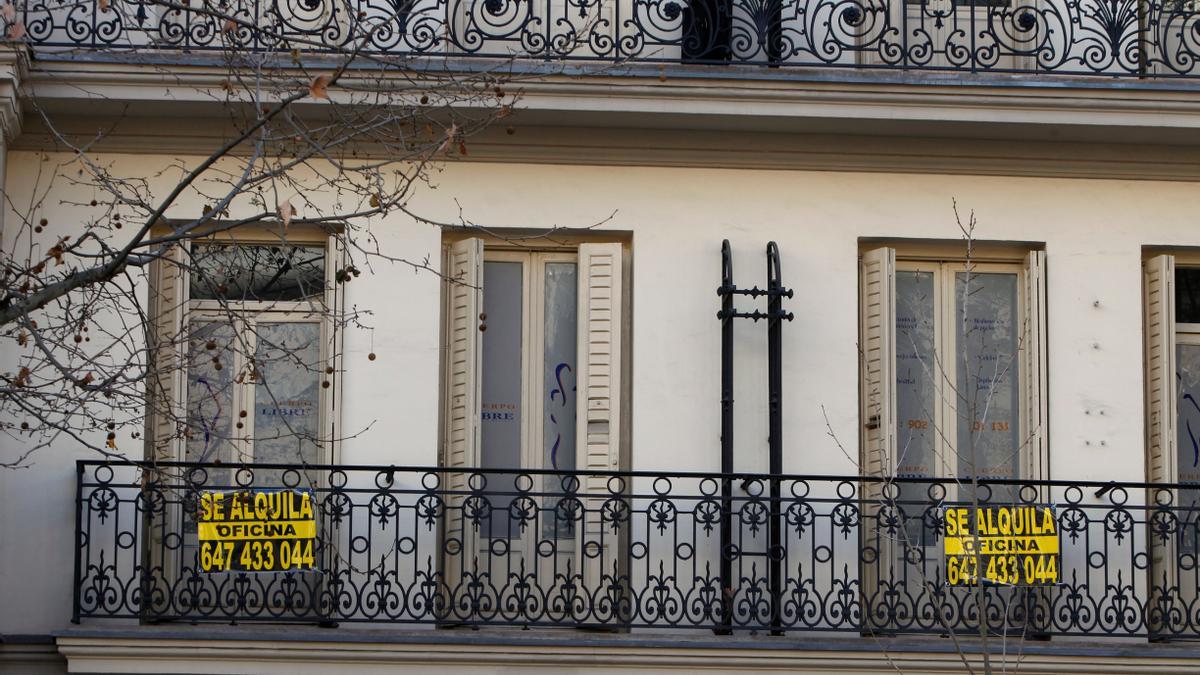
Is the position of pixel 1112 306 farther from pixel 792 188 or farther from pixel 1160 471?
pixel 792 188

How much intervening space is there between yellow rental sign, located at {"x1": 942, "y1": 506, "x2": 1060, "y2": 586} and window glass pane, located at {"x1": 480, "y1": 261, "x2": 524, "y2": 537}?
2.94m

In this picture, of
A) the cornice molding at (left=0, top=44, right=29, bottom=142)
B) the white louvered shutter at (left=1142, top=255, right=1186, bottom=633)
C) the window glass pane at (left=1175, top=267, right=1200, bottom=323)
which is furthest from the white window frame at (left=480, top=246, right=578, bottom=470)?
the window glass pane at (left=1175, top=267, right=1200, bottom=323)

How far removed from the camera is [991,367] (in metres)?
14.8

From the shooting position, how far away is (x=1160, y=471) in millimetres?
14703

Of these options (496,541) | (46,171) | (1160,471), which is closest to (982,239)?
(1160,471)

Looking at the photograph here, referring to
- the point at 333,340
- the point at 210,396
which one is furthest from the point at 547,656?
the point at 210,396

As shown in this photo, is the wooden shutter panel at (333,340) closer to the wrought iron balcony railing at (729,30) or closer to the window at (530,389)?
the window at (530,389)

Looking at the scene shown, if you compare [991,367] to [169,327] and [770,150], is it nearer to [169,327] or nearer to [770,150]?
[770,150]

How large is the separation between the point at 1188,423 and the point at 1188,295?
0.90 meters

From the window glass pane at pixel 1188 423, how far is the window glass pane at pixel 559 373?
13.9 ft

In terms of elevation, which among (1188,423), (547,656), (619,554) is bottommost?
(547,656)

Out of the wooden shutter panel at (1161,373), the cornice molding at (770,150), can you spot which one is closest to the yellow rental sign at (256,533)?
the cornice molding at (770,150)

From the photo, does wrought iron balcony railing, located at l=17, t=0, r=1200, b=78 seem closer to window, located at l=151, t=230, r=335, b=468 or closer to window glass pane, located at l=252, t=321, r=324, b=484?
window, located at l=151, t=230, r=335, b=468

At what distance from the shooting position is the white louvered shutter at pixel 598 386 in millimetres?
14281
